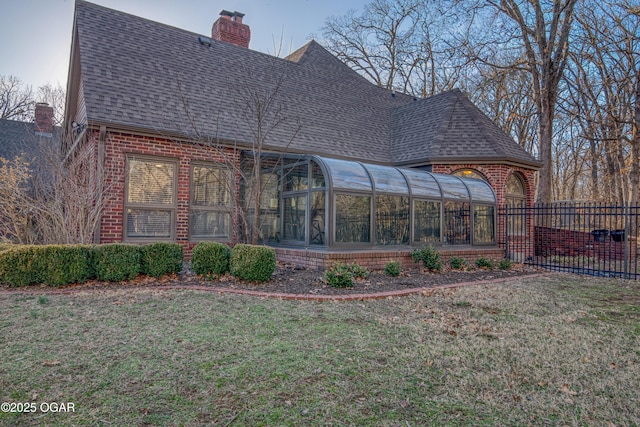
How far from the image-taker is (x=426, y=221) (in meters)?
9.51

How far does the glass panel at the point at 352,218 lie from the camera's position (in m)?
8.06

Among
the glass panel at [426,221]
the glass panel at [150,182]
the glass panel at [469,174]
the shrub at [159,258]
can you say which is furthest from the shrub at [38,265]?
the glass panel at [469,174]

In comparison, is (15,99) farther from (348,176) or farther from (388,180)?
(388,180)

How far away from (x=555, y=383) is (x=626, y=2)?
1897 cm

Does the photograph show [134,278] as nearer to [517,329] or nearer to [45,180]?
[45,180]

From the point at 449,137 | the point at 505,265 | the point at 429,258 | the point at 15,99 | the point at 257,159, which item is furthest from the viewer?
the point at 15,99

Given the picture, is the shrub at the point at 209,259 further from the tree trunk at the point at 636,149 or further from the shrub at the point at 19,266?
the tree trunk at the point at 636,149

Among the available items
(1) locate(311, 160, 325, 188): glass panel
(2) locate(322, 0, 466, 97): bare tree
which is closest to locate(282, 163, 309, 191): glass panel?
(1) locate(311, 160, 325, 188): glass panel

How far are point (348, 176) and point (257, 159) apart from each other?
1.91m

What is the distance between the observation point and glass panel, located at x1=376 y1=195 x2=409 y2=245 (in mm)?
8695

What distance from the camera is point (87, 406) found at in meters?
2.47

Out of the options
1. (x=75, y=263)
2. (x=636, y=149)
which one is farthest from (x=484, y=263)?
(x=636, y=149)

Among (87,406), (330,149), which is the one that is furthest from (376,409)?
(330,149)

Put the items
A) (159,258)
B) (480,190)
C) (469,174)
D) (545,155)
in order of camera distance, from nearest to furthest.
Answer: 1. (159,258)
2. (480,190)
3. (469,174)
4. (545,155)
